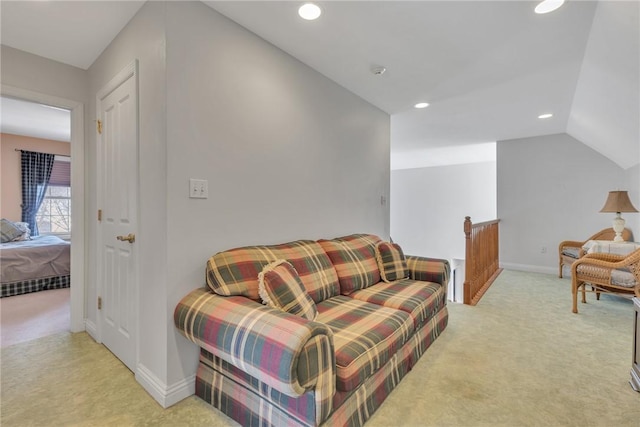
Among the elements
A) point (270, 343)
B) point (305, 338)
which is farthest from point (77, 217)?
point (305, 338)

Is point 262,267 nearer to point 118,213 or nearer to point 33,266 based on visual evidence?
point 118,213

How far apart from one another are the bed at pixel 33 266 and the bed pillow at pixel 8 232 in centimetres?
22

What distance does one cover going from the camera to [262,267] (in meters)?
1.83

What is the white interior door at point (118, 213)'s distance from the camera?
192 cm

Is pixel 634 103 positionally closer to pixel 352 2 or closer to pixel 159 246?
pixel 352 2

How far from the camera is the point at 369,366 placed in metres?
1.45

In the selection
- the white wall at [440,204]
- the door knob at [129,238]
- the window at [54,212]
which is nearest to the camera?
the door knob at [129,238]

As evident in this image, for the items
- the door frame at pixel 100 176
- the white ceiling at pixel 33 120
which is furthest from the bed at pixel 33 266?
the door frame at pixel 100 176

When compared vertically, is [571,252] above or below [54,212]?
below

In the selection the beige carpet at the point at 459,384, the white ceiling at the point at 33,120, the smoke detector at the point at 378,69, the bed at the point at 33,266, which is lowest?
the beige carpet at the point at 459,384

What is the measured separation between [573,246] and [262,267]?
16.5 feet

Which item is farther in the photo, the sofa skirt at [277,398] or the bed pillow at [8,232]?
the bed pillow at [8,232]

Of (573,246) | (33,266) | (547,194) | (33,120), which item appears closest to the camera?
(33,266)

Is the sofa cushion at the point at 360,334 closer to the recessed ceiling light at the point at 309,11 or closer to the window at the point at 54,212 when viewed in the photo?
the recessed ceiling light at the point at 309,11
